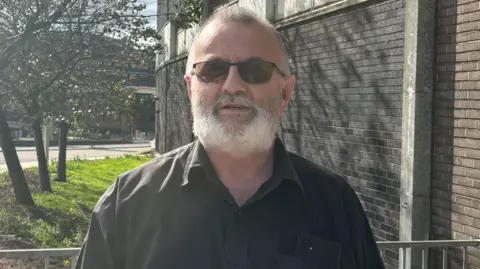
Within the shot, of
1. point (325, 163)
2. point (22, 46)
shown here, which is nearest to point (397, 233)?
point (325, 163)

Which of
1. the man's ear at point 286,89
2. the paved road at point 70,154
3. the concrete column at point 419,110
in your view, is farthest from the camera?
the paved road at point 70,154

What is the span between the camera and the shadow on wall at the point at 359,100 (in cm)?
534

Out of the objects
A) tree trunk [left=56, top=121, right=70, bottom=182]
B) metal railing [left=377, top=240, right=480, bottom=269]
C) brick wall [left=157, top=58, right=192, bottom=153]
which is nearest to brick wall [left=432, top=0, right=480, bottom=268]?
metal railing [left=377, top=240, right=480, bottom=269]

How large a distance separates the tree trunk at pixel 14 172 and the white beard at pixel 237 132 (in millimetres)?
10631

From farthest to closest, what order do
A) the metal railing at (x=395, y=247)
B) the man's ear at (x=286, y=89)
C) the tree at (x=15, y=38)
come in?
the tree at (x=15, y=38) → the metal railing at (x=395, y=247) → the man's ear at (x=286, y=89)

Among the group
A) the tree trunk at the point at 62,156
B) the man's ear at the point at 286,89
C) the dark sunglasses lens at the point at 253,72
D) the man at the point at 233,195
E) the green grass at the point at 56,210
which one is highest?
the dark sunglasses lens at the point at 253,72

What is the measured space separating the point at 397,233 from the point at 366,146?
1089 mm

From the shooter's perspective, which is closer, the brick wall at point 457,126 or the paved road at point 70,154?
the brick wall at point 457,126

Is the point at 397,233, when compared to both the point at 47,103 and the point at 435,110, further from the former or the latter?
the point at 47,103

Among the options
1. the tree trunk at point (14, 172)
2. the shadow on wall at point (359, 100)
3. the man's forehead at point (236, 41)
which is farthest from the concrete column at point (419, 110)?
the tree trunk at point (14, 172)

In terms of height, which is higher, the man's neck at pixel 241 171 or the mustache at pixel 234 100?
the mustache at pixel 234 100

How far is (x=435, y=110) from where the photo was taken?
189 inches

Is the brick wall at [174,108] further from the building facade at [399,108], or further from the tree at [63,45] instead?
the building facade at [399,108]

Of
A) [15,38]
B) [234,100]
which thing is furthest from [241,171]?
[15,38]
